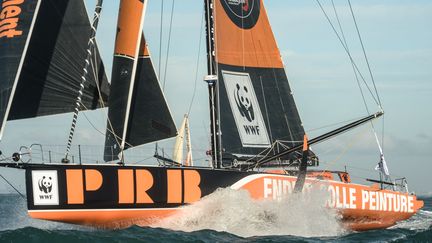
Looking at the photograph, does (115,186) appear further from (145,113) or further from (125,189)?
(145,113)

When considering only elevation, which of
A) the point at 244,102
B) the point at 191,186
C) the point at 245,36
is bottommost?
the point at 191,186

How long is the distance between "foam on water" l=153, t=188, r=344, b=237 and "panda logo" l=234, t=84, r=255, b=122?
262 centimetres

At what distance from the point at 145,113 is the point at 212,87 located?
2158 mm

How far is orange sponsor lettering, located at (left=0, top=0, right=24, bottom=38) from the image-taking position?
15992mm

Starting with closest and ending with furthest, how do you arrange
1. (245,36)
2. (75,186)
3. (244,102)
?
(75,186) < (244,102) < (245,36)

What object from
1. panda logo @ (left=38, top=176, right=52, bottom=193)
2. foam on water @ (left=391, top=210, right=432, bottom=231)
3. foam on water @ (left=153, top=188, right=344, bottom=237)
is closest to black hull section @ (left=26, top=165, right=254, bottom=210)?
panda logo @ (left=38, top=176, right=52, bottom=193)

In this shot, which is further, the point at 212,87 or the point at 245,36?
the point at 245,36

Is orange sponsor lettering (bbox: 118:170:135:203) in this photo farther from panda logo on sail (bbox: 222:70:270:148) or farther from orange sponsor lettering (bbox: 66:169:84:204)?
panda logo on sail (bbox: 222:70:270:148)

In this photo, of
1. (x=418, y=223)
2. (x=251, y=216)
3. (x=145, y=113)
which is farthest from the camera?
(x=418, y=223)

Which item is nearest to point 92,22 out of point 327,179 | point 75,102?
point 75,102

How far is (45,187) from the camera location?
15008 mm

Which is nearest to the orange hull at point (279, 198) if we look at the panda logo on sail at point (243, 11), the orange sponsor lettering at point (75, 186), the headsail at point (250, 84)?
the orange sponsor lettering at point (75, 186)

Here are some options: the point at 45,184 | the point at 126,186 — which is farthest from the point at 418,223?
the point at 45,184

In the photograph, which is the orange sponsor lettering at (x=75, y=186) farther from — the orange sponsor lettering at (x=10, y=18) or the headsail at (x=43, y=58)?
the orange sponsor lettering at (x=10, y=18)
